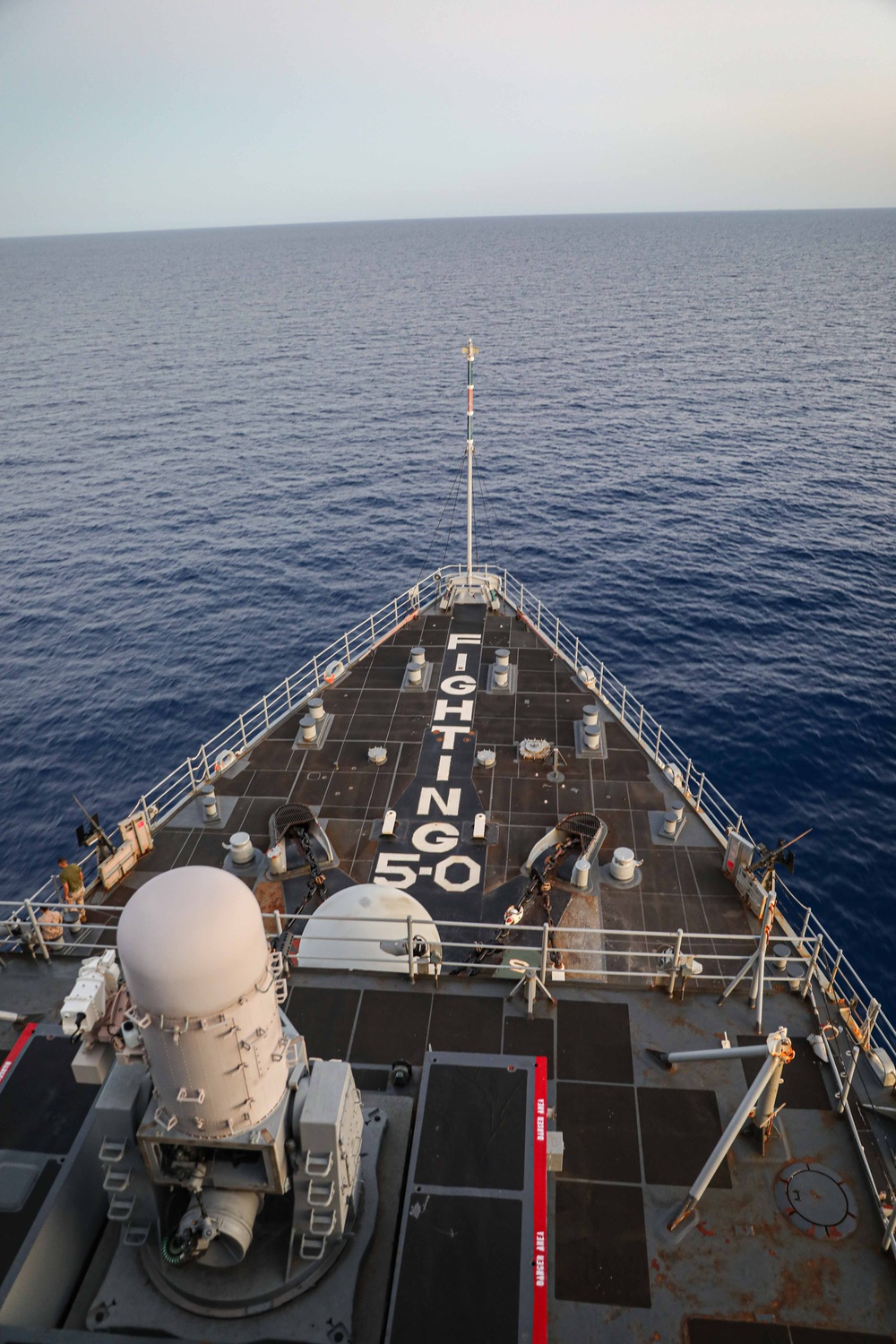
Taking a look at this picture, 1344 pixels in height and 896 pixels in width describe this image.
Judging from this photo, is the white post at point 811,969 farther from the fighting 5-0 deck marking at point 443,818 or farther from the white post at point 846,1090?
the fighting 5-0 deck marking at point 443,818

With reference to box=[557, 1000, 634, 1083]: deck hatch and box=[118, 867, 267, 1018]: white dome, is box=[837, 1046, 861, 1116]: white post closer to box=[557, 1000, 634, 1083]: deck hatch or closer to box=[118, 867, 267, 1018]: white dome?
box=[557, 1000, 634, 1083]: deck hatch

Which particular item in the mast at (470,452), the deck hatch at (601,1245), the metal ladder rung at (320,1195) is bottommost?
the deck hatch at (601,1245)

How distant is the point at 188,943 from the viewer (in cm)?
1007

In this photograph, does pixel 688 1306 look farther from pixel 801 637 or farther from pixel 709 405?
pixel 709 405

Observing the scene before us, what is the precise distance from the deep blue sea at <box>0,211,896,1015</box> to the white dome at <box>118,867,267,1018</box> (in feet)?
104

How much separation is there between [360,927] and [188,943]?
14.3 meters

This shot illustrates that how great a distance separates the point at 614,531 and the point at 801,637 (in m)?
22.8

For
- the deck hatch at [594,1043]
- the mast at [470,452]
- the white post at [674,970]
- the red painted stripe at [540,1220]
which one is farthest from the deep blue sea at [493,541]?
the red painted stripe at [540,1220]

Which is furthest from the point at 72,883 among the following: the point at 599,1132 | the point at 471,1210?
the point at 471,1210

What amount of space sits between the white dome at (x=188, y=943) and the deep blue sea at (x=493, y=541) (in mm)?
31701

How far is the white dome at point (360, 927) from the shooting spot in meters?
22.7

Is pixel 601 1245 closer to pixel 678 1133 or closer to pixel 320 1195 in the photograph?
pixel 678 1133

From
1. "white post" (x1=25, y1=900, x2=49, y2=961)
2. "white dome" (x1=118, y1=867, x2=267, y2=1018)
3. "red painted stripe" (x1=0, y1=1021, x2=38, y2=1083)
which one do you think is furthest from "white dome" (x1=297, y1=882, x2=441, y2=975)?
"white dome" (x1=118, y1=867, x2=267, y2=1018)

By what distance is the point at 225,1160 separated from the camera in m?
12.4
